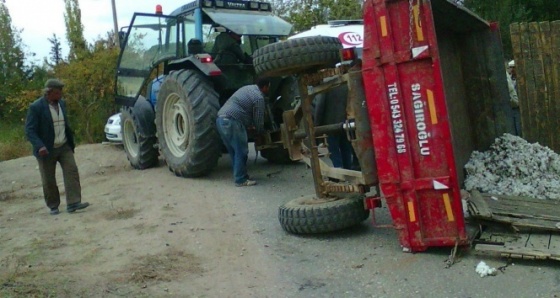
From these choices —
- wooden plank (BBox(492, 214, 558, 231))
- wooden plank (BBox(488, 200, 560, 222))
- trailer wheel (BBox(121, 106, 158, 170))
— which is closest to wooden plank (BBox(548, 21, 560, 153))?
wooden plank (BBox(488, 200, 560, 222))

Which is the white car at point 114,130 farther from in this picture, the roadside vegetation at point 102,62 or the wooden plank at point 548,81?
the wooden plank at point 548,81

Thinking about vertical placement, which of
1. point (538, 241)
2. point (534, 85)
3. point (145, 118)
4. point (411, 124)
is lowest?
point (538, 241)

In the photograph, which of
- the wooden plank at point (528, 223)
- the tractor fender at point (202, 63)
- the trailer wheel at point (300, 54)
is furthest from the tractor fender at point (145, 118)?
the wooden plank at point (528, 223)

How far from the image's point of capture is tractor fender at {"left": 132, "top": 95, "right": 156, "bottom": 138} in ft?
31.5

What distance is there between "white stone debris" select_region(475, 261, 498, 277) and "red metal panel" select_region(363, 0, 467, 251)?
0.26 metres

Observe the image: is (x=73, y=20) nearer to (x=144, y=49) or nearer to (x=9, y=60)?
(x=9, y=60)

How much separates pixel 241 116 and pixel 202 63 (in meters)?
1.01

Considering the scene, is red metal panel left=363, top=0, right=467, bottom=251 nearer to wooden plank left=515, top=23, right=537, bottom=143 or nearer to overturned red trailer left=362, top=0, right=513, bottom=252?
overturned red trailer left=362, top=0, right=513, bottom=252

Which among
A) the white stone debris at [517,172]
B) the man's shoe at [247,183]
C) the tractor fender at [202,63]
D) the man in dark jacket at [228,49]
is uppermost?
the man in dark jacket at [228,49]

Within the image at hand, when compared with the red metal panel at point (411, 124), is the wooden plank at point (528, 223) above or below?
below

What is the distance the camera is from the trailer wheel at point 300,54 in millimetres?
5211

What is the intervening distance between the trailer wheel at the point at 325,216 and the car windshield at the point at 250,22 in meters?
3.88

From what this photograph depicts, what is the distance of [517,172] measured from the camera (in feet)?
19.0

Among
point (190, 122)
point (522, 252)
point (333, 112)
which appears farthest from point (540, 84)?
point (190, 122)
